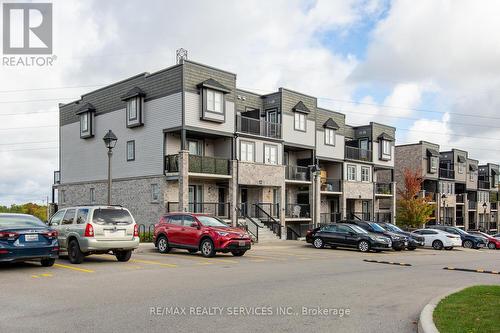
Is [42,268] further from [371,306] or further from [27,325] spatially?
[371,306]

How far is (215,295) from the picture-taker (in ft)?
33.5

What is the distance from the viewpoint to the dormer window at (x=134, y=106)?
3228cm

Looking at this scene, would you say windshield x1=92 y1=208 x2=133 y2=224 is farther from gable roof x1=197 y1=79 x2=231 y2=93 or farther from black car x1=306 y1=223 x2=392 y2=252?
gable roof x1=197 y1=79 x2=231 y2=93

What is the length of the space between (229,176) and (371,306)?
2299cm

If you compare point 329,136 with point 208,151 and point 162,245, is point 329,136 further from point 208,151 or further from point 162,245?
point 162,245

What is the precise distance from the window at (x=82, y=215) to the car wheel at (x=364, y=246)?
46.6 ft

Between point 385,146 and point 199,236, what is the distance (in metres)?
33.9

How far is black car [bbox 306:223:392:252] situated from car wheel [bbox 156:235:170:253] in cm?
937

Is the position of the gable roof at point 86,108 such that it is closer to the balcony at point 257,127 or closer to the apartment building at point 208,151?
the apartment building at point 208,151

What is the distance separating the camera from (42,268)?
14.3 m

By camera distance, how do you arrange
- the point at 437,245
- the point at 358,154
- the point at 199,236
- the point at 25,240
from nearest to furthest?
the point at 25,240 → the point at 199,236 → the point at 437,245 → the point at 358,154

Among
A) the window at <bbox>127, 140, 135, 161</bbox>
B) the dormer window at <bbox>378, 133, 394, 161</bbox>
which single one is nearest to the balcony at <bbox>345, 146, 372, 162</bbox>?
the dormer window at <bbox>378, 133, 394, 161</bbox>

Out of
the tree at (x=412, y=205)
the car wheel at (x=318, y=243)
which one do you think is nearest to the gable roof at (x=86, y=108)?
the car wheel at (x=318, y=243)

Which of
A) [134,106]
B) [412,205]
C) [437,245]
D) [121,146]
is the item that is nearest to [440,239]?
[437,245]
